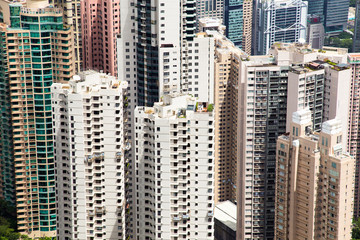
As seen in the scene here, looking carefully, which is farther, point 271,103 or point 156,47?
point 271,103

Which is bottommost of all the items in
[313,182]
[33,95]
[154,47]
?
[313,182]

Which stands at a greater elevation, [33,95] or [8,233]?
[33,95]

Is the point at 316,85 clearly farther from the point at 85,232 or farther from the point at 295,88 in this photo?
the point at 85,232

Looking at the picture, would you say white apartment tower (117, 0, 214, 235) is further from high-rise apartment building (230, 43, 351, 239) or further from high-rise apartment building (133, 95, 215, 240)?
high-rise apartment building (133, 95, 215, 240)

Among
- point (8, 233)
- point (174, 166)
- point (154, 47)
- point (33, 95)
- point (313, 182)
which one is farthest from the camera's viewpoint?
point (8, 233)

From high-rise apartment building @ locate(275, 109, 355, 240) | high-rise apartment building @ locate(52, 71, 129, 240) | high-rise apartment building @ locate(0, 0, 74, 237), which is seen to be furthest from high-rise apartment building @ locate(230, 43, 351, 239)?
high-rise apartment building @ locate(0, 0, 74, 237)

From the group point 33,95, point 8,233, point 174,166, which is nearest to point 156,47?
point 33,95

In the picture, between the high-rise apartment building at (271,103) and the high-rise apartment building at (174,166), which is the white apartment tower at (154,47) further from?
the high-rise apartment building at (174,166)

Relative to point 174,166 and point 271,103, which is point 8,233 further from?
point 271,103
